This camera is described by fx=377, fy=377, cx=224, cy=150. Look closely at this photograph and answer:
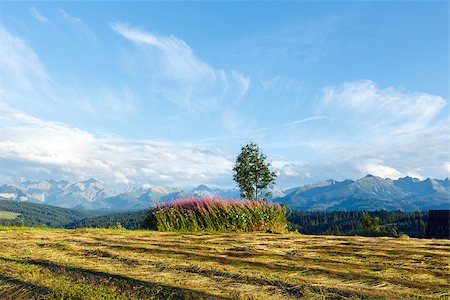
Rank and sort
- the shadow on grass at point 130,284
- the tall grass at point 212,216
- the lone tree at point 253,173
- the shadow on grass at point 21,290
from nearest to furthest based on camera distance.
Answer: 1. the shadow on grass at point 130,284
2. the shadow on grass at point 21,290
3. the tall grass at point 212,216
4. the lone tree at point 253,173

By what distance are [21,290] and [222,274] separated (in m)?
2.33

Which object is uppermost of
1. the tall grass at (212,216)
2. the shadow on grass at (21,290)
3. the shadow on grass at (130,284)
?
the tall grass at (212,216)

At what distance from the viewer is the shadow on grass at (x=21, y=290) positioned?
3.97 metres

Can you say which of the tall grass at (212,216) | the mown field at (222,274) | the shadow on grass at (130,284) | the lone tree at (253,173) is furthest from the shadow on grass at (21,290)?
the lone tree at (253,173)

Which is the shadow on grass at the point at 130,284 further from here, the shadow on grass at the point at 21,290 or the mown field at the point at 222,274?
the shadow on grass at the point at 21,290

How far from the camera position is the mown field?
399 cm

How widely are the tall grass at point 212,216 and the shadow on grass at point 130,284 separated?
466 inches

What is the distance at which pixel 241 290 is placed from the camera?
13.3 ft

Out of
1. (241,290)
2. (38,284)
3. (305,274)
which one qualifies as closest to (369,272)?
(305,274)

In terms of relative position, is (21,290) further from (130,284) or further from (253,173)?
(253,173)

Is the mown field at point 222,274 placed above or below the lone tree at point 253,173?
below

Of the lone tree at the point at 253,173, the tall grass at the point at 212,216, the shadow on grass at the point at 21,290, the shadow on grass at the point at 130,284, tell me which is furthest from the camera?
the lone tree at the point at 253,173

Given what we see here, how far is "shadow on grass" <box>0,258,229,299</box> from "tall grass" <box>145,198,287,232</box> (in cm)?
1185

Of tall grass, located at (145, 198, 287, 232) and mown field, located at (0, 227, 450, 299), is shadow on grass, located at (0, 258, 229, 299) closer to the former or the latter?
mown field, located at (0, 227, 450, 299)
